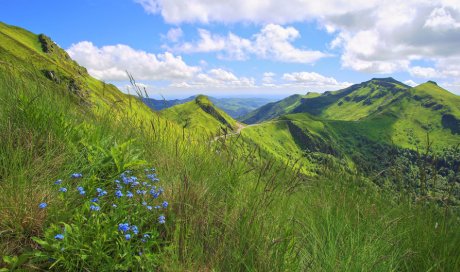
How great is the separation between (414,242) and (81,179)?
4229 millimetres

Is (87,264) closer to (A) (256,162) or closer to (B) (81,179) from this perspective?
(B) (81,179)

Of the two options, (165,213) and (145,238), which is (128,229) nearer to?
(145,238)

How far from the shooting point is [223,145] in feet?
21.7

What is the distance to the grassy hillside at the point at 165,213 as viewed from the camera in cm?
322

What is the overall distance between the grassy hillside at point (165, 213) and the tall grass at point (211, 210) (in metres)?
0.02

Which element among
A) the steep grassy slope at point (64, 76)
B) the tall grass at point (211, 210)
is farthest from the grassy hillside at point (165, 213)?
the steep grassy slope at point (64, 76)

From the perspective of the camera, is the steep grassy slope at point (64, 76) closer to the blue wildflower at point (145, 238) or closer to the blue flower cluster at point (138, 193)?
the blue flower cluster at point (138, 193)

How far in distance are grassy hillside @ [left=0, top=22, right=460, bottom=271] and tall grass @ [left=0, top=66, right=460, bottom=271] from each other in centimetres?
2

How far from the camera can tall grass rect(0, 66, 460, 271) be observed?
3.31 metres

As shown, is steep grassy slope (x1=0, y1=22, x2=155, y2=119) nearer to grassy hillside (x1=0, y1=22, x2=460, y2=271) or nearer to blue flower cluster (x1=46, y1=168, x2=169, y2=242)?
grassy hillside (x1=0, y1=22, x2=460, y2=271)

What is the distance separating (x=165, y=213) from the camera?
155 inches

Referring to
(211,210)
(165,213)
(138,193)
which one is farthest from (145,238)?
(211,210)

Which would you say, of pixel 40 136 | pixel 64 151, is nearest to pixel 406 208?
pixel 64 151

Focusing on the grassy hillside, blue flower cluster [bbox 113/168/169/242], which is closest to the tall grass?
the grassy hillside
